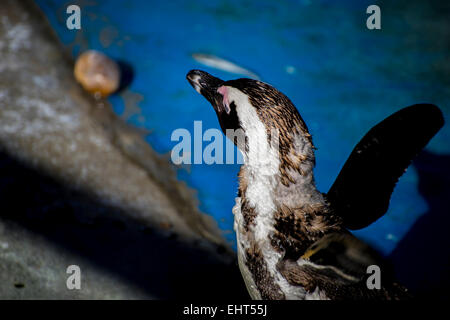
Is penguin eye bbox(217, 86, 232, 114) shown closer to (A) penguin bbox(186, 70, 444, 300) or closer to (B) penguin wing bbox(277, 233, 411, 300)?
(A) penguin bbox(186, 70, 444, 300)

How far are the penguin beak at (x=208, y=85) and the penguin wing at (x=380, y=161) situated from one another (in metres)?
0.54

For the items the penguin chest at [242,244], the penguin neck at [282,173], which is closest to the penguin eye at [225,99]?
the penguin neck at [282,173]

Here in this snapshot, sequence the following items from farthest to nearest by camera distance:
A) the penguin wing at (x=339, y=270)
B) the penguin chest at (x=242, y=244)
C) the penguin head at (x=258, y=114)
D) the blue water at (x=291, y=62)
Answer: the blue water at (x=291, y=62) → the penguin chest at (x=242, y=244) → the penguin head at (x=258, y=114) → the penguin wing at (x=339, y=270)

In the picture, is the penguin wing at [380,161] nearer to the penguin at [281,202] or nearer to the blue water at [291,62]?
the penguin at [281,202]

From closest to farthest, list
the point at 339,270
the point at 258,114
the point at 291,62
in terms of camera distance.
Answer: the point at 339,270 < the point at 258,114 < the point at 291,62

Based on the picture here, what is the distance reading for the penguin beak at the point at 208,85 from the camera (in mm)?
1088

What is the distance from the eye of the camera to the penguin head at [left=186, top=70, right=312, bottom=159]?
0.97 metres

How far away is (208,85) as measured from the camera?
112 cm

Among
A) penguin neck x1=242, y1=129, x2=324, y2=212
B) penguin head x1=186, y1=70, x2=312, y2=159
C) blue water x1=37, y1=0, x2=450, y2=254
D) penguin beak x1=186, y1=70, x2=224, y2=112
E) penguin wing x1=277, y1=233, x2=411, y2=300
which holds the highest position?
blue water x1=37, y1=0, x2=450, y2=254

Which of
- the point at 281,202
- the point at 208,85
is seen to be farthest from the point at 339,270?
the point at 208,85

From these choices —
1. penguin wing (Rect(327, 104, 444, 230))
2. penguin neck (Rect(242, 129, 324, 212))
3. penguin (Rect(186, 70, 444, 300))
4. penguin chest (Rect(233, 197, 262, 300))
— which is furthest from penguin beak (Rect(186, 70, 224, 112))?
penguin wing (Rect(327, 104, 444, 230))

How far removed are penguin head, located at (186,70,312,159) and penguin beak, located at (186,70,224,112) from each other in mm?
33

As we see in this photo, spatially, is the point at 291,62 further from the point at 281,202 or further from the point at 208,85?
the point at 281,202

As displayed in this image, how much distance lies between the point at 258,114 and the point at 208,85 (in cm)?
25
